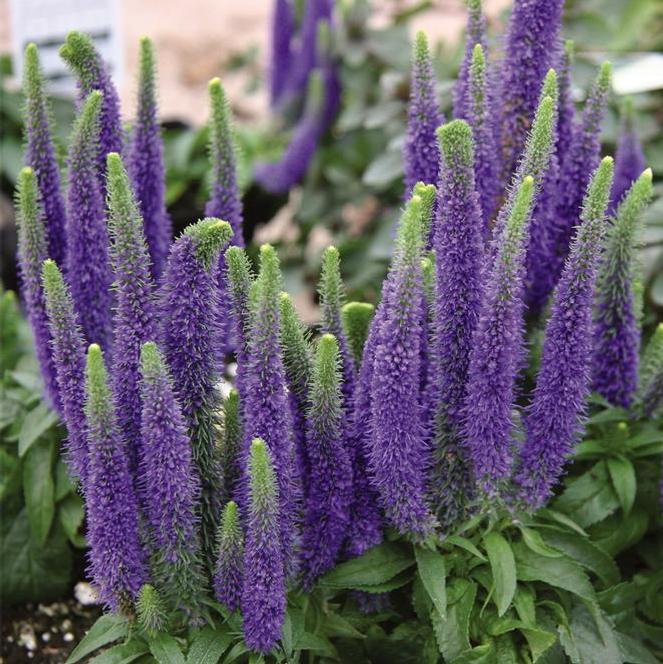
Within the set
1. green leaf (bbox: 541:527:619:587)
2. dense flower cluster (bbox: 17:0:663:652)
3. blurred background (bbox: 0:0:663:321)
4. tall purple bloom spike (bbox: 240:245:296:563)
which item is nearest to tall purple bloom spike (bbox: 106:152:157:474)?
dense flower cluster (bbox: 17:0:663:652)

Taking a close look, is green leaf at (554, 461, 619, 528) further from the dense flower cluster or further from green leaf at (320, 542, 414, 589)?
green leaf at (320, 542, 414, 589)

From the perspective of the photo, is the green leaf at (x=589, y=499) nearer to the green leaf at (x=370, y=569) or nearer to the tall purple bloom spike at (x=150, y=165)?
the green leaf at (x=370, y=569)

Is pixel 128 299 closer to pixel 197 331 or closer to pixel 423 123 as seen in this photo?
pixel 197 331

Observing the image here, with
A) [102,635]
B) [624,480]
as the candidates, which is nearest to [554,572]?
[624,480]

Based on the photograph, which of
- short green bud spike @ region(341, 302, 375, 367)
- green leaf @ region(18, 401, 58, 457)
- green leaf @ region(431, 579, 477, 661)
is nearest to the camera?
green leaf @ region(431, 579, 477, 661)

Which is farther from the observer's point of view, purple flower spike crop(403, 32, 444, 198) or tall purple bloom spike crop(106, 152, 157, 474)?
purple flower spike crop(403, 32, 444, 198)

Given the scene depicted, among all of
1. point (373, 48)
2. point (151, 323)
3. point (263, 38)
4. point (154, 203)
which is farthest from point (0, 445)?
point (263, 38)

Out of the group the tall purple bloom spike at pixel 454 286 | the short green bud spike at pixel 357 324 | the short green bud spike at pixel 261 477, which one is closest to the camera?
the short green bud spike at pixel 261 477

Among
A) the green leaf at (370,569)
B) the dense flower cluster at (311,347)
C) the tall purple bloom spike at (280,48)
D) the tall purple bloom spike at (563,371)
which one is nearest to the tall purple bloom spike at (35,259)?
the dense flower cluster at (311,347)
